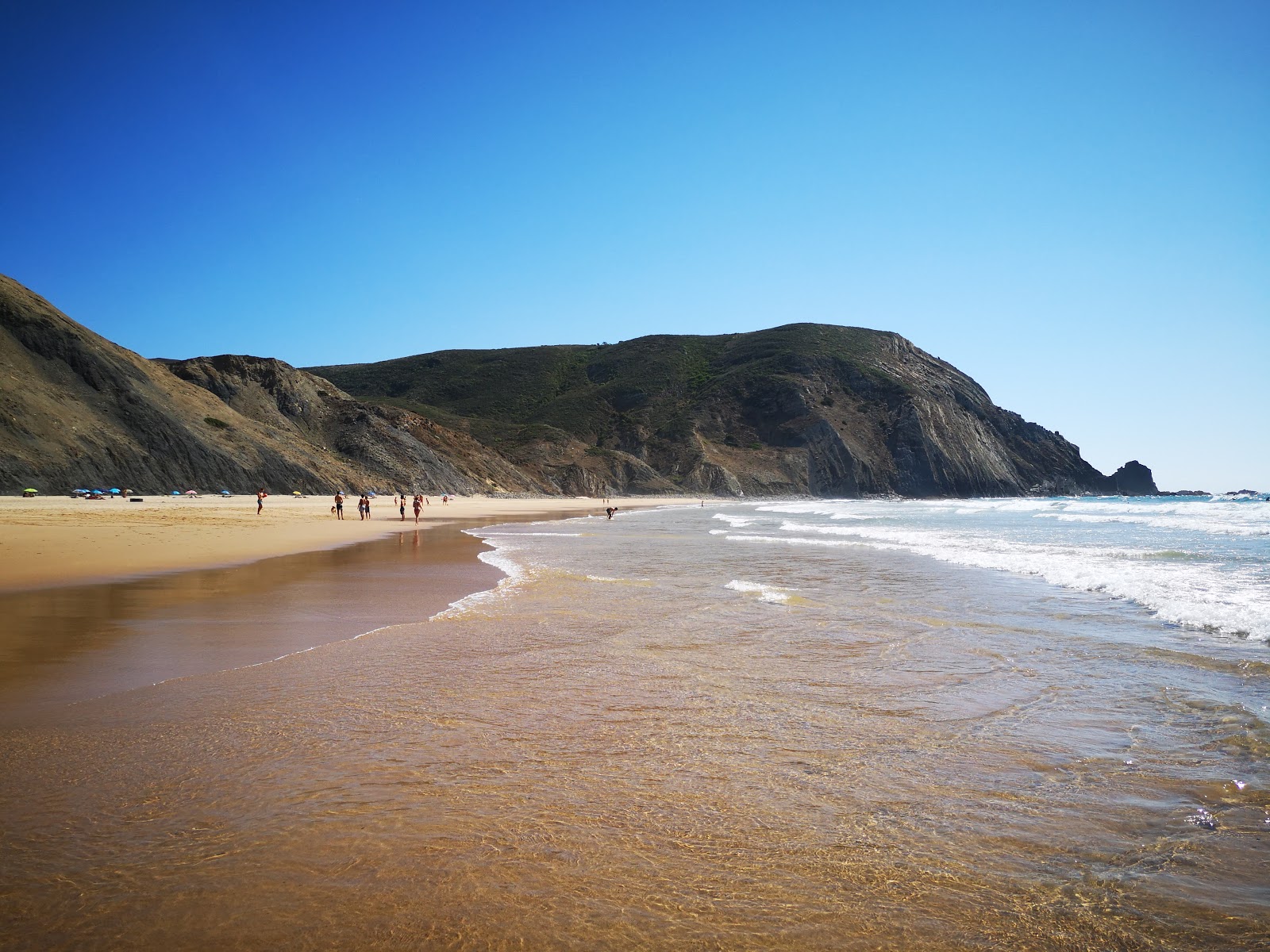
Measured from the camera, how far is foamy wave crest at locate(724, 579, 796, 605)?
12406 mm

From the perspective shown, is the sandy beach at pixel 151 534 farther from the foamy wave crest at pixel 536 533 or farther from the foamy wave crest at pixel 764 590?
the foamy wave crest at pixel 764 590

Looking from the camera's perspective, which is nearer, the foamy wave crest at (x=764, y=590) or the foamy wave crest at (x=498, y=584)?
the foamy wave crest at (x=498, y=584)

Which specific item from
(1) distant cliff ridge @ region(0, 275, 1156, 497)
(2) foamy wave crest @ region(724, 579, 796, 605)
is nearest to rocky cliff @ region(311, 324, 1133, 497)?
(1) distant cliff ridge @ region(0, 275, 1156, 497)

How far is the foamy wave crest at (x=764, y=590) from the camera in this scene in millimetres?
12406

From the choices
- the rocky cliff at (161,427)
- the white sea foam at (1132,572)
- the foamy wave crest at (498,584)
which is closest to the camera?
the foamy wave crest at (498,584)

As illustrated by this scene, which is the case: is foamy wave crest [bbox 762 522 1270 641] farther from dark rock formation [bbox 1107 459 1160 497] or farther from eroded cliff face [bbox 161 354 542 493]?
dark rock formation [bbox 1107 459 1160 497]

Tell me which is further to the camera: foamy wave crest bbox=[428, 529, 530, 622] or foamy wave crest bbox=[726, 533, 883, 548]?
foamy wave crest bbox=[726, 533, 883, 548]

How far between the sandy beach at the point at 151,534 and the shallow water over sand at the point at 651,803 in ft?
33.9

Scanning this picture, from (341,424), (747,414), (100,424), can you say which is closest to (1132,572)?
(100,424)

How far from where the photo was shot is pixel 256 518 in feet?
114

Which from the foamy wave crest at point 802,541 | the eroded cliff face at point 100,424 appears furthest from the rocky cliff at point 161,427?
the foamy wave crest at point 802,541

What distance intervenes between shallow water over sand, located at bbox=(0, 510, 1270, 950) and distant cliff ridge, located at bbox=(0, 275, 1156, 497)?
5367cm

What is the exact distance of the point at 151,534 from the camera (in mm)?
24109

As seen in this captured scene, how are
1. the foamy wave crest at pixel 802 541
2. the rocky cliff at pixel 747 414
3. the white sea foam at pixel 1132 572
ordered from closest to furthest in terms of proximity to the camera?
1. the white sea foam at pixel 1132 572
2. the foamy wave crest at pixel 802 541
3. the rocky cliff at pixel 747 414
